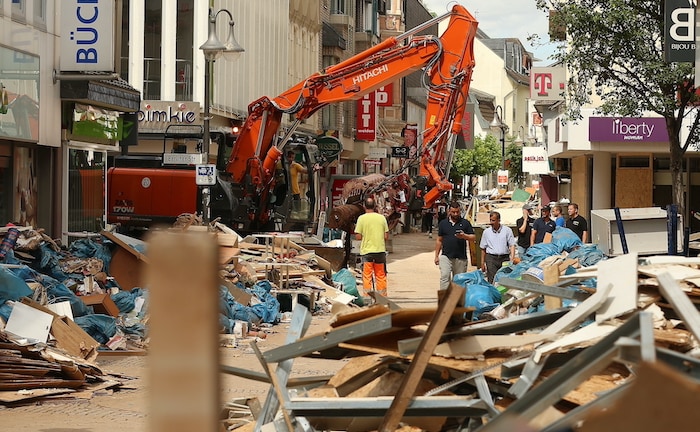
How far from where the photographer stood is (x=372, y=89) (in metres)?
27.9

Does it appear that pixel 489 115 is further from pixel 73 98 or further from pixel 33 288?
pixel 33 288

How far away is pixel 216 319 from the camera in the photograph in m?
1.74

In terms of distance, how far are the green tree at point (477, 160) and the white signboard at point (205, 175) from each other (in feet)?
251

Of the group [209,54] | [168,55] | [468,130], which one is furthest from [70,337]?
[468,130]

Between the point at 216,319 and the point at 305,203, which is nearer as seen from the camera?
the point at 216,319

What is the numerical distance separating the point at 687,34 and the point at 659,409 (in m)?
18.3

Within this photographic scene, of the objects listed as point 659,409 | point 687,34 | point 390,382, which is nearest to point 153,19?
point 687,34

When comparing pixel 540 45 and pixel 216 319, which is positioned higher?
pixel 540 45

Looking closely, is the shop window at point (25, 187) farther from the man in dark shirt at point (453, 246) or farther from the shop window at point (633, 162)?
the shop window at point (633, 162)

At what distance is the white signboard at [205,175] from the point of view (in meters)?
23.4

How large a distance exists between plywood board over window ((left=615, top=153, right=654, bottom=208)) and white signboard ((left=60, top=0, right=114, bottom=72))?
23.3 m

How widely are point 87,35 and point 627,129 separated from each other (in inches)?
770

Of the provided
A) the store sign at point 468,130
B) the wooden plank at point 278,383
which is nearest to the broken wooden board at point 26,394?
the wooden plank at point 278,383

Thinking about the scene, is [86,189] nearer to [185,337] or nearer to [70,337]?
[70,337]
